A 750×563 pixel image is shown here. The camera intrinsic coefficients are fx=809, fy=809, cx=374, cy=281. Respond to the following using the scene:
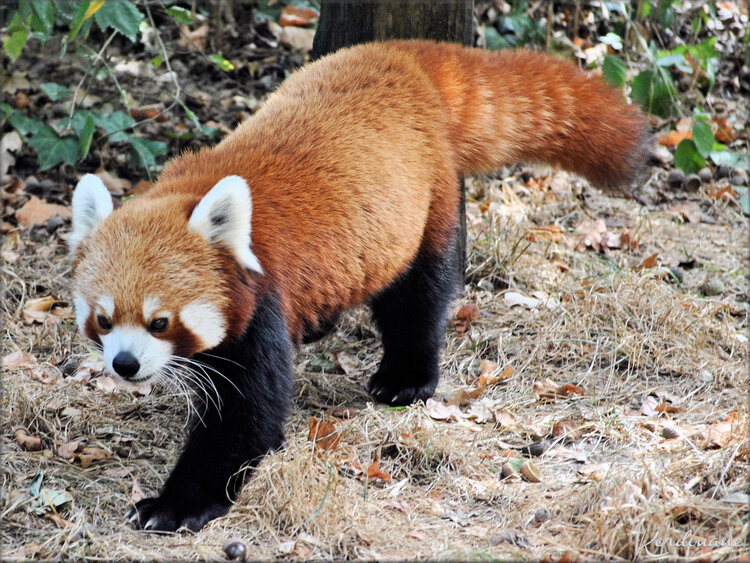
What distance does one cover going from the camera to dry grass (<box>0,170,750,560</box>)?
279cm

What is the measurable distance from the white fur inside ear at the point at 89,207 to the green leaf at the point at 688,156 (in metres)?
3.54

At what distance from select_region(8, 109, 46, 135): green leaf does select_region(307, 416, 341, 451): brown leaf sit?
324 centimetres

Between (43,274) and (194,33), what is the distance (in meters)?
2.82

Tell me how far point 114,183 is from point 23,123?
73 centimetres

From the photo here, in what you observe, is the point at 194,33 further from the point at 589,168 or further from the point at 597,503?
the point at 597,503

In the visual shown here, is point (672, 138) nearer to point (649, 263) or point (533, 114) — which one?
point (649, 263)

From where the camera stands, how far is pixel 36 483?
10.1 ft

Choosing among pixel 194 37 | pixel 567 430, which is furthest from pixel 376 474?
pixel 194 37

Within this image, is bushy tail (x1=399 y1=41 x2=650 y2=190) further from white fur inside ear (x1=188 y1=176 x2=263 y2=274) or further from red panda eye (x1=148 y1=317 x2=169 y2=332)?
red panda eye (x1=148 y1=317 x2=169 y2=332)

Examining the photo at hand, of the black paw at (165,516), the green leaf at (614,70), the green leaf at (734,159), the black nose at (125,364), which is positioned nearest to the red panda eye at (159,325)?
the black nose at (125,364)

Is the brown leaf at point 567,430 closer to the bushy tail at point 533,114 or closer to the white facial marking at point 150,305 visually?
the bushy tail at point 533,114

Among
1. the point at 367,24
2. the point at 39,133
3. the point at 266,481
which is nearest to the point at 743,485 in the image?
the point at 266,481

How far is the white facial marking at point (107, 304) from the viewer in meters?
2.84

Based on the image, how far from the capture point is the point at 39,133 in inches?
213
